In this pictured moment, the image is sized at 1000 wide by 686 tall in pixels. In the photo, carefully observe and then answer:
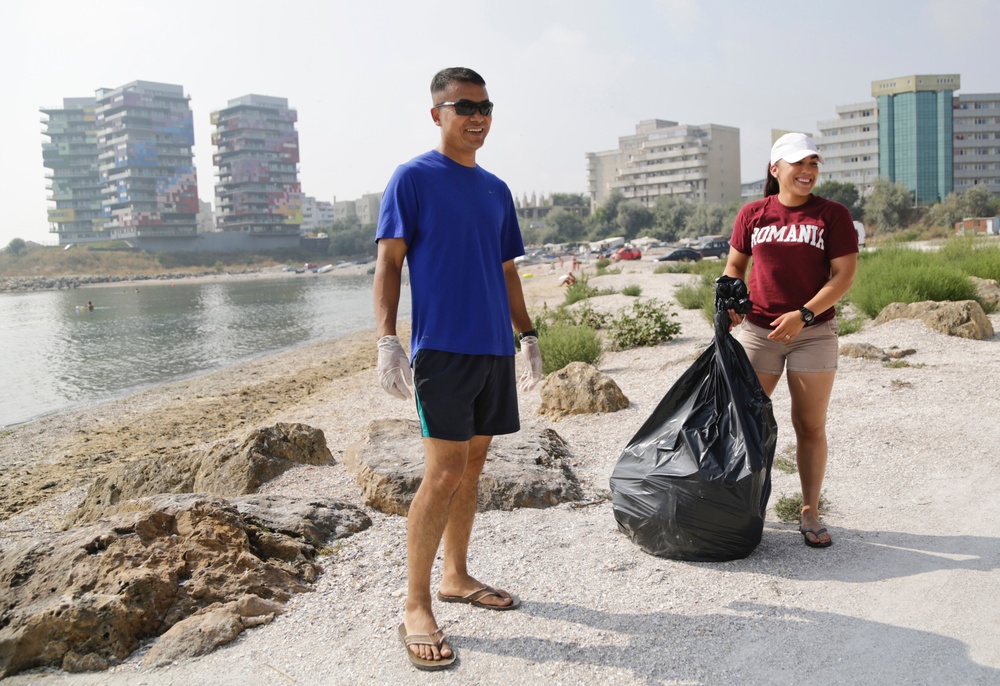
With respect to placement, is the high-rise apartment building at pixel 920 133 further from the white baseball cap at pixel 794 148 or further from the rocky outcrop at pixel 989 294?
the white baseball cap at pixel 794 148

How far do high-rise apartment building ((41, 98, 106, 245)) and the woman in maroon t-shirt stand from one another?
159016 millimetres

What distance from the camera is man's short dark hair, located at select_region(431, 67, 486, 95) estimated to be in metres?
2.73

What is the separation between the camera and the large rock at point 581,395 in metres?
6.14

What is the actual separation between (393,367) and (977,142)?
357 feet

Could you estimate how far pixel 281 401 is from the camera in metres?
10.6

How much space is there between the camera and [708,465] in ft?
10.4

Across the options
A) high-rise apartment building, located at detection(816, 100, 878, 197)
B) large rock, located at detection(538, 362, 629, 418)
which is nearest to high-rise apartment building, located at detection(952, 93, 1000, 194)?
high-rise apartment building, located at detection(816, 100, 878, 197)

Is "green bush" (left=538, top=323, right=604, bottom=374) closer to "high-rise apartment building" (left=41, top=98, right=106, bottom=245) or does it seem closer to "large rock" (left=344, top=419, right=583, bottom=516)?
"large rock" (left=344, top=419, right=583, bottom=516)

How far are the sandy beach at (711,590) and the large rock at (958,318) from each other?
2.38 m

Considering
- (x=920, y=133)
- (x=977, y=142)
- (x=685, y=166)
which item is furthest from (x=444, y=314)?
(x=685, y=166)

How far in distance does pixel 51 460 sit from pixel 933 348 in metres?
8.66

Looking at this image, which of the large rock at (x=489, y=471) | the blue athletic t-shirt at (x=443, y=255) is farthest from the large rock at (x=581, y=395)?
the blue athletic t-shirt at (x=443, y=255)

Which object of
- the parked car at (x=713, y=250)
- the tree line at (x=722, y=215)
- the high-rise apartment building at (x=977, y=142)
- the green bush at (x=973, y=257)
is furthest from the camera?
the high-rise apartment building at (x=977, y=142)

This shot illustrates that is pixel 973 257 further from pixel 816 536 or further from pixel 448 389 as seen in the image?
pixel 448 389
